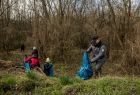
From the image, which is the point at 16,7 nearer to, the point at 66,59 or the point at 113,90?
the point at 66,59

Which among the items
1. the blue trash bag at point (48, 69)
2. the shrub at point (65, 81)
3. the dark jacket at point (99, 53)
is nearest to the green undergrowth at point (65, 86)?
the shrub at point (65, 81)

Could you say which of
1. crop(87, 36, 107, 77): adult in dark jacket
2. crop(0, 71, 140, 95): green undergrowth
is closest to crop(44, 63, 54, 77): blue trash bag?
crop(87, 36, 107, 77): adult in dark jacket

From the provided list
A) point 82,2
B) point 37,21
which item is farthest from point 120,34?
point 82,2

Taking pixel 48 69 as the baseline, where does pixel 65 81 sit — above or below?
above

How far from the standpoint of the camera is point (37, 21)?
76.3 ft

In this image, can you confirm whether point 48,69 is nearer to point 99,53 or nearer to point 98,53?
point 98,53

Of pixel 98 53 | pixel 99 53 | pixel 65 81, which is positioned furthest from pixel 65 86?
pixel 98 53

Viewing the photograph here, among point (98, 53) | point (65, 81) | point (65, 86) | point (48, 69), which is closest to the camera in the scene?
point (65, 86)

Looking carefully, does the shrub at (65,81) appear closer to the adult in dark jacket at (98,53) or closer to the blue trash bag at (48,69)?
the adult in dark jacket at (98,53)

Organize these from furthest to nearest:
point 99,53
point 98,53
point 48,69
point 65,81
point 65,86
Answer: point 48,69 < point 98,53 < point 99,53 < point 65,81 < point 65,86

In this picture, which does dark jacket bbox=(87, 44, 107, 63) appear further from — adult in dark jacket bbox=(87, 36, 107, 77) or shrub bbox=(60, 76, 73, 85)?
shrub bbox=(60, 76, 73, 85)

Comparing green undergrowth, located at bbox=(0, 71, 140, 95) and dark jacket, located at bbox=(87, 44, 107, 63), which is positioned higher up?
dark jacket, located at bbox=(87, 44, 107, 63)

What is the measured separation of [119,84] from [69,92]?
3.84ft

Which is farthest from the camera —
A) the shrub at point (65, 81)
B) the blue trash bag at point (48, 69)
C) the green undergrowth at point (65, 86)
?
the blue trash bag at point (48, 69)
